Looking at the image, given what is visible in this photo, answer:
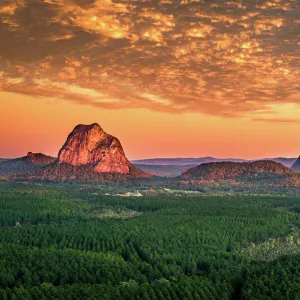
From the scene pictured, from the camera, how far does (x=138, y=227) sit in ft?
591

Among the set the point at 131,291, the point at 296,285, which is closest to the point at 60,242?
the point at 131,291

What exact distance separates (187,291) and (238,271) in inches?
951

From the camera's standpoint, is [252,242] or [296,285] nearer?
[296,285]

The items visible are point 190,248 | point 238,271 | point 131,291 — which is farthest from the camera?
point 190,248

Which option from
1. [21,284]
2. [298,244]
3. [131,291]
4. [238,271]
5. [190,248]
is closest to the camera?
[131,291]

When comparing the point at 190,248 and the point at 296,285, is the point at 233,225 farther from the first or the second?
the point at 296,285

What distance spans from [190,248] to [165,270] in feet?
75.2

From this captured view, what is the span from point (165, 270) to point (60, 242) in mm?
41442

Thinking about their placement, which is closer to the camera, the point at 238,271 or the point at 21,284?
the point at 21,284

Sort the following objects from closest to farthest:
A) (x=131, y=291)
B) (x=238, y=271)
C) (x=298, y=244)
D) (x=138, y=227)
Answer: (x=131, y=291) → (x=238, y=271) → (x=298, y=244) → (x=138, y=227)

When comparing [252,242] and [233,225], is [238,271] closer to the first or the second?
[252,242]

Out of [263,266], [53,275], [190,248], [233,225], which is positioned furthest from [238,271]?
[233,225]

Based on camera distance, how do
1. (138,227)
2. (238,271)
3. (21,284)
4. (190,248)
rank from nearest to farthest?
(21,284) < (238,271) < (190,248) < (138,227)

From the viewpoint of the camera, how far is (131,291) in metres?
101
